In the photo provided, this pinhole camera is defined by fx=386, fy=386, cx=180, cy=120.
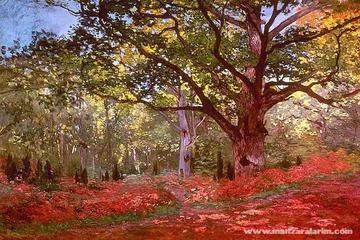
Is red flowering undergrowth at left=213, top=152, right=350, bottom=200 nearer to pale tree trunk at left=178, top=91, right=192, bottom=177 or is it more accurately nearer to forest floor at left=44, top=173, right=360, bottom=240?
forest floor at left=44, top=173, right=360, bottom=240

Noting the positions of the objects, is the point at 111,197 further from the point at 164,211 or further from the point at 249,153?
the point at 249,153

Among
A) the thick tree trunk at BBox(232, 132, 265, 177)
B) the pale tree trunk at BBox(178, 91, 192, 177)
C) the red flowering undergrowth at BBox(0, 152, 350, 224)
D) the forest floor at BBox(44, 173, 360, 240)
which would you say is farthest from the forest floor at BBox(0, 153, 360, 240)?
the pale tree trunk at BBox(178, 91, 192, 177)

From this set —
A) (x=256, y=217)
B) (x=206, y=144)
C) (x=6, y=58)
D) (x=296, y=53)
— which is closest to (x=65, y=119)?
(x=206, y=144)

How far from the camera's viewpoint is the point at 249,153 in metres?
16.4

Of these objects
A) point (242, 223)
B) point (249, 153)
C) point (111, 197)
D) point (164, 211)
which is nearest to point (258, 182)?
point (249, 153)

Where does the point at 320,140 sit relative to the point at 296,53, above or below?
below

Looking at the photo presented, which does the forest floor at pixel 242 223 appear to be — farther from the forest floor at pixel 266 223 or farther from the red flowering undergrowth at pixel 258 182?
the red flowering undergrowth at pixel 258 182

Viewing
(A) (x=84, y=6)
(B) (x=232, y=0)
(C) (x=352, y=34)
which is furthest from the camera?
(C) (x=352, y=34)

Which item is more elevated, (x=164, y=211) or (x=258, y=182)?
(x=258, y=182)

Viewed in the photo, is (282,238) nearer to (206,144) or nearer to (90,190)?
(90,190)

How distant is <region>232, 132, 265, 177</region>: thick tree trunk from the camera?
53.5 feet

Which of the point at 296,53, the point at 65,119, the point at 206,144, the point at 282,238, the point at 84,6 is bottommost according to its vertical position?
the point at 282,238

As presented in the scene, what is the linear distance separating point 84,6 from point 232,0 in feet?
16.9

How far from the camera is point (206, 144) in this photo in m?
26.8
